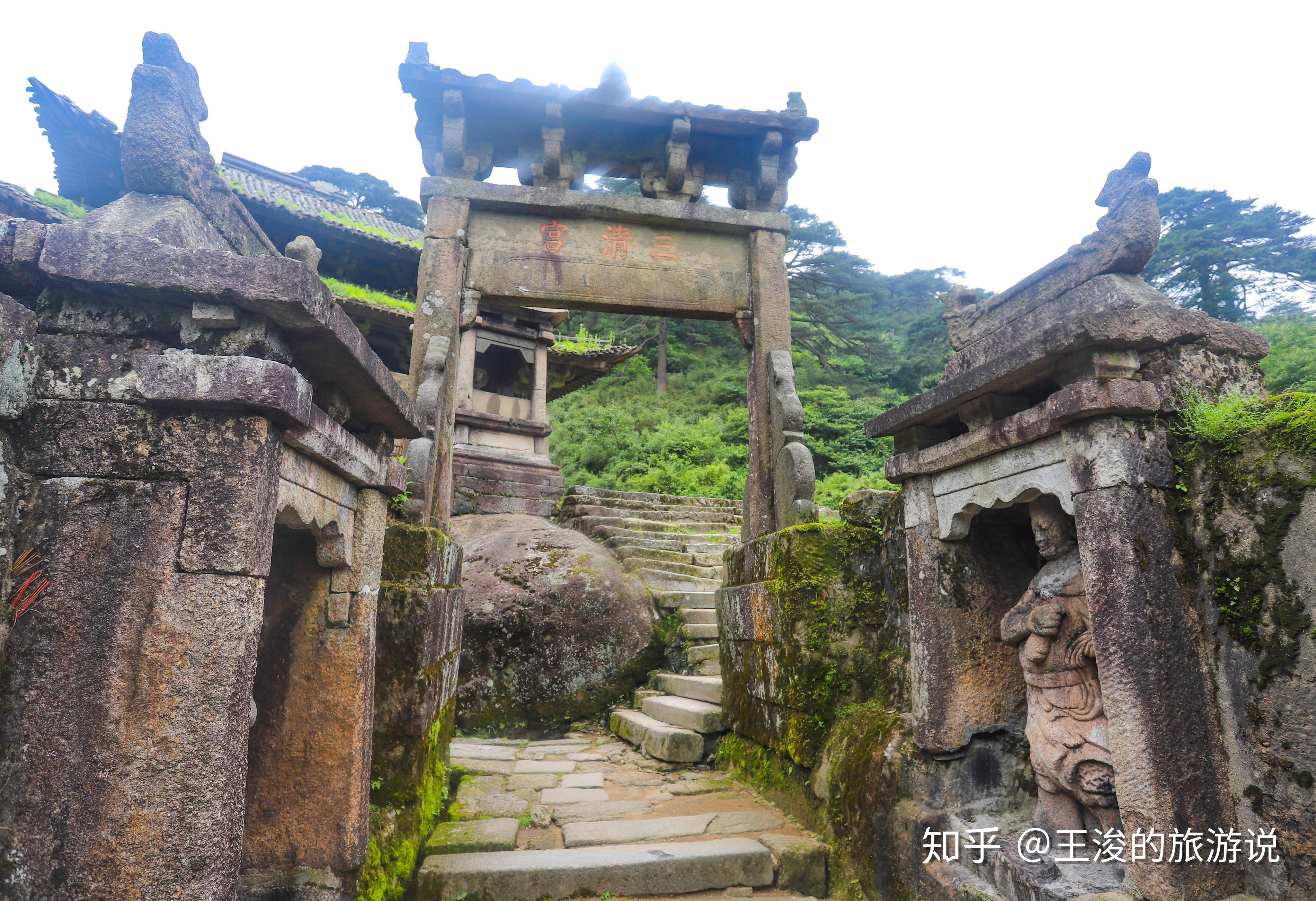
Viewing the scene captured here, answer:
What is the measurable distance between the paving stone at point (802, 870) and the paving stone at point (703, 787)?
114 cm

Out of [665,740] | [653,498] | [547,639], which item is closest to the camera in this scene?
[665,740]

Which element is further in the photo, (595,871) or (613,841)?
(613,841)

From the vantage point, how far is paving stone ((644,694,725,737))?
527 cm

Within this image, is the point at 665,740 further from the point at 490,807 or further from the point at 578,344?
the point at 578,344

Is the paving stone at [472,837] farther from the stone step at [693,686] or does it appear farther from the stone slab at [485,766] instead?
the stone step at [693,686]

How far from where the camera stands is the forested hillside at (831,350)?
51.6ft

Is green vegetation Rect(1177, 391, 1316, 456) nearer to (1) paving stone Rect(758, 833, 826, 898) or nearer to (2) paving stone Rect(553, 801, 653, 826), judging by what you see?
(1) paving stone Rect(758, 833, 826, 898)

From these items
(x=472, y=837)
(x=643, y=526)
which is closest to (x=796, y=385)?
(x=643, y=526)

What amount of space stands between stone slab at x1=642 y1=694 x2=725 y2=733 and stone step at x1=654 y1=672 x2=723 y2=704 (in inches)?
1.7

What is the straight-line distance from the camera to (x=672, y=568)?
28.9ft

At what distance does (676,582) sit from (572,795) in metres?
3.90

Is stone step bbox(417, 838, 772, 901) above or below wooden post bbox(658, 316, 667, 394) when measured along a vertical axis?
below

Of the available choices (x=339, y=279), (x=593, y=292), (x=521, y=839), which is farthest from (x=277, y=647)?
(x=339, y=279)

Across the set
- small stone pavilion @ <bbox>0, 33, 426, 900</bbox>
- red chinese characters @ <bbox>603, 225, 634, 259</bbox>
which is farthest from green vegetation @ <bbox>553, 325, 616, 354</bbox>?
small stone pavilion @ <bbox>0, 33, 426, 900</bbox>
